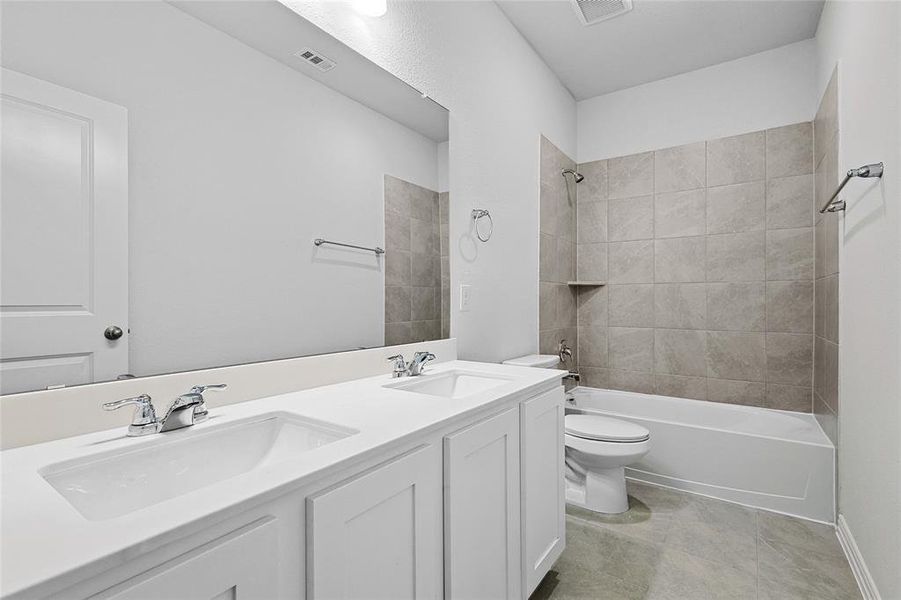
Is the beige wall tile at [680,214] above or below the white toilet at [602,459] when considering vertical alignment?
above

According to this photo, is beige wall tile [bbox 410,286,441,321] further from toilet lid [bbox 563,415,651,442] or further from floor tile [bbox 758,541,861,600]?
floor tile [bbox 758,541,861,600]

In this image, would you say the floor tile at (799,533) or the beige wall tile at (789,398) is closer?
the floor tile at (799,533)

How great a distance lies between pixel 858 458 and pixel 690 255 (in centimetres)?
156

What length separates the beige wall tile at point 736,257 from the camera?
109 inches

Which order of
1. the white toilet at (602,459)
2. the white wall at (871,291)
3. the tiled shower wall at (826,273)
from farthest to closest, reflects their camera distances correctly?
the white toilet at (602,459), the tiled shower wall at (826,273), the white wall at (871,291)

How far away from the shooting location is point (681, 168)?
3002 mm

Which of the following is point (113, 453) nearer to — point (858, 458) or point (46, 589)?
point (46, 589)

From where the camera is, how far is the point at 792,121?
105 inches

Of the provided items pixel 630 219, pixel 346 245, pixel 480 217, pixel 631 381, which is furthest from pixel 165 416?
pixel 630 219

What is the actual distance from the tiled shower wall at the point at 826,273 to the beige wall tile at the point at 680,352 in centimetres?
59

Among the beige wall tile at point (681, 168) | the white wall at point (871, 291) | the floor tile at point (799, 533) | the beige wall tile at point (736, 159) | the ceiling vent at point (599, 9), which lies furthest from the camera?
the beige wall tile at point (681, 168)

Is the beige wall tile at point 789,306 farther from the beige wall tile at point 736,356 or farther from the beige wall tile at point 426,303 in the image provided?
the beige wall tile at point 426,303

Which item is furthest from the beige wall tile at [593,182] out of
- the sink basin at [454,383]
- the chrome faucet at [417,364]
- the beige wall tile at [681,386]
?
the chrome faucet at [417,364]

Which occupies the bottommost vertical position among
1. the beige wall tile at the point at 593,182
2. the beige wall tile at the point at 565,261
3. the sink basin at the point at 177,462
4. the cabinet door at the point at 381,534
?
the cabinet door at the point at 381,534
